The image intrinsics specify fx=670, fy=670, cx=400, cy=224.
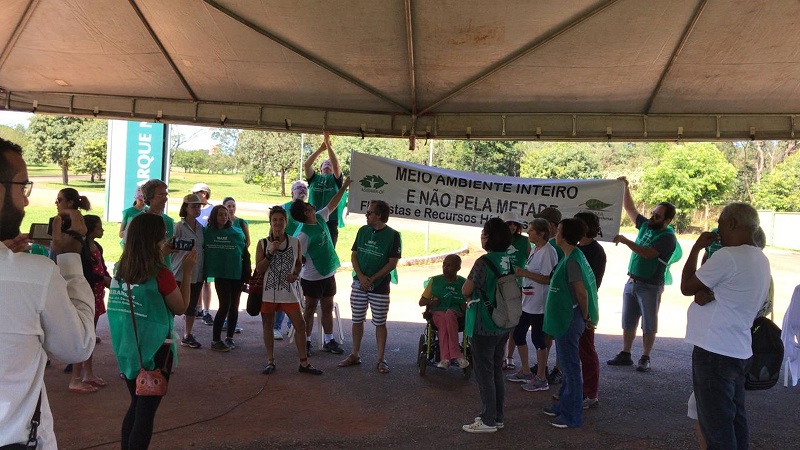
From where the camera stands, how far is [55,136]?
43812 mm

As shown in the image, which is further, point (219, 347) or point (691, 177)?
point (691, 177)

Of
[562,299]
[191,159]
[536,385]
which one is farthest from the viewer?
[191,159]

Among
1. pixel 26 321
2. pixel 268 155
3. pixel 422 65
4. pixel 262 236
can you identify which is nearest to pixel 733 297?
pixel 422 65

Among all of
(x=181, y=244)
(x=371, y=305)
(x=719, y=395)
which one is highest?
(x=181, y=244)

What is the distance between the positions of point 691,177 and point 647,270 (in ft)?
101

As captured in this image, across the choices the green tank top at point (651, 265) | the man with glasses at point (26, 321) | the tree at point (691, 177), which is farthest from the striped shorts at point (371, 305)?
the tree at point (691, 177)

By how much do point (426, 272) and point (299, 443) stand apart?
13.6m

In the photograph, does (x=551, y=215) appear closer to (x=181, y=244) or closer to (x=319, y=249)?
(x=319, y=249)

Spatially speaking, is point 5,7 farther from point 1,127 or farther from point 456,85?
point 1,127

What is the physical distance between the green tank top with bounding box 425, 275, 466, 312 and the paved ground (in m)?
0.80

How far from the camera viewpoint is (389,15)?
18.6 ft

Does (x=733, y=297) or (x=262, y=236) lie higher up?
(x=733, y=297)

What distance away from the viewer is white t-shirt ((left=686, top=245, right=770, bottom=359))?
13.1 ft

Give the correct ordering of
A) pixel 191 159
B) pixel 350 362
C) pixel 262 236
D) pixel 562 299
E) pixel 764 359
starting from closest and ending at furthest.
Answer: pixel 764 359, pixel 562 299, pixel 350 362, pixel 262 236, pixel 191 159
